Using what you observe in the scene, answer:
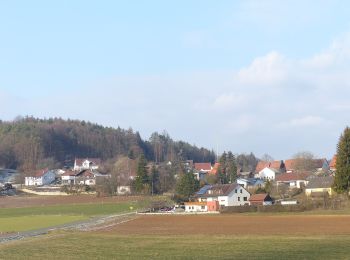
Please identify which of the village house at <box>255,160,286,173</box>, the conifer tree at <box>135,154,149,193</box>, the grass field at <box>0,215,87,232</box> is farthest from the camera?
the village house at <box>255,160,286,173</box>

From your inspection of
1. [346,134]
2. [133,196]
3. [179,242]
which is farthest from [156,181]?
[179,242]

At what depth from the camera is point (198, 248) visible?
1199 inches

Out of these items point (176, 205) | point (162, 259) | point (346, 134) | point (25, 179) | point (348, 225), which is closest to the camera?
point (162, 259)

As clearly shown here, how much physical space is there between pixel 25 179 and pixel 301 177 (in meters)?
82.4

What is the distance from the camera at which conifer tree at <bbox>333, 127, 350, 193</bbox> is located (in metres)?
68.3

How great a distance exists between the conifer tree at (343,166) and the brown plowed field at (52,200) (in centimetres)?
4746

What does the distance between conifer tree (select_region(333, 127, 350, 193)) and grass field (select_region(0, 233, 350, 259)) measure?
3379 cm

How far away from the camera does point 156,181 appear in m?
117

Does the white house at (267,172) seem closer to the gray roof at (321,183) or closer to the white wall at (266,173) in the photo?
the white wall at (266,173)

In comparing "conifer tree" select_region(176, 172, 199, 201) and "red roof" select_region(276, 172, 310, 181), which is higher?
"red roof" select_region(276, 172, 310, 181)

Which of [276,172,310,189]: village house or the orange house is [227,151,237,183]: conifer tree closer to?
[276,172,310,189]: village house

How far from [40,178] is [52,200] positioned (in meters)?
50.4

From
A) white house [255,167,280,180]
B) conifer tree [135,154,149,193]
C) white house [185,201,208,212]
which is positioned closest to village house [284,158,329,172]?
white house [255,167,280,180]

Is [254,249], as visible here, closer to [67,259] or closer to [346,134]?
[67,259]
